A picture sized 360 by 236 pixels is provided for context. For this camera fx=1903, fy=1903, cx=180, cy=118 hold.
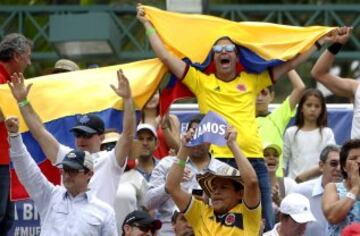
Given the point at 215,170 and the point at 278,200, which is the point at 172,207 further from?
the point at 215,170

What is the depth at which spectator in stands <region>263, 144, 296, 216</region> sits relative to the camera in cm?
1644

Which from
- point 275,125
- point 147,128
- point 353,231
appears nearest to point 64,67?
point 147,128

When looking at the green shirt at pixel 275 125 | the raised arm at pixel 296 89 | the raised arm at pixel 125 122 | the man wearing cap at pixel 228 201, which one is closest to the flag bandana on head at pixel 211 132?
the man wearing cap at pixel 228 201

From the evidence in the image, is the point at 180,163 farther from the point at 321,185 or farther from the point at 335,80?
the point at 321,185

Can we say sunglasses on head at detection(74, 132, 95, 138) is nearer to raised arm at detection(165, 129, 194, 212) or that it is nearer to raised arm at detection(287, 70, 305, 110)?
raised arm at detection(165, 129, 194, 212)

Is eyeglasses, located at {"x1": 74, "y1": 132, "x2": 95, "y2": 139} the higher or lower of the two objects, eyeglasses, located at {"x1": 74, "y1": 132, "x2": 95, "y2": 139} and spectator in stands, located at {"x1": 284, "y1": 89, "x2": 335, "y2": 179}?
the higher

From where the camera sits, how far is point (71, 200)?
1388cm

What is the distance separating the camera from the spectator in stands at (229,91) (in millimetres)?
15094

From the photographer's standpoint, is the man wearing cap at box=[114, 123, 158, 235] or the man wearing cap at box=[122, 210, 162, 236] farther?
the man wearing cap at box=[114, 123, 158, 235]

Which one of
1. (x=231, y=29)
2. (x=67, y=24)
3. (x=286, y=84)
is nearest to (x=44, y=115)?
(x=231, y=29)

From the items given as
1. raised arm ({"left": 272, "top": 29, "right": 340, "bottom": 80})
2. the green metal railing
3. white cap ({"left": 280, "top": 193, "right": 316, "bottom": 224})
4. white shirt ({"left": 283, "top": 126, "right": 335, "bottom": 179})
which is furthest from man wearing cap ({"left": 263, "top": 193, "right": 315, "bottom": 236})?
the green metal railing

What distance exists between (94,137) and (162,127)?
2.09 meters

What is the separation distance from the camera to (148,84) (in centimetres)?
1542

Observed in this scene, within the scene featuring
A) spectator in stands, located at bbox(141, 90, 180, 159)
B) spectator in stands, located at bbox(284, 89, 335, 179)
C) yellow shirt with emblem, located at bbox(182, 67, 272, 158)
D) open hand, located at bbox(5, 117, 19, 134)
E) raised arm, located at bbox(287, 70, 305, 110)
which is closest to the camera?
open hand, located at bbox(5, 117, 19, 134)
